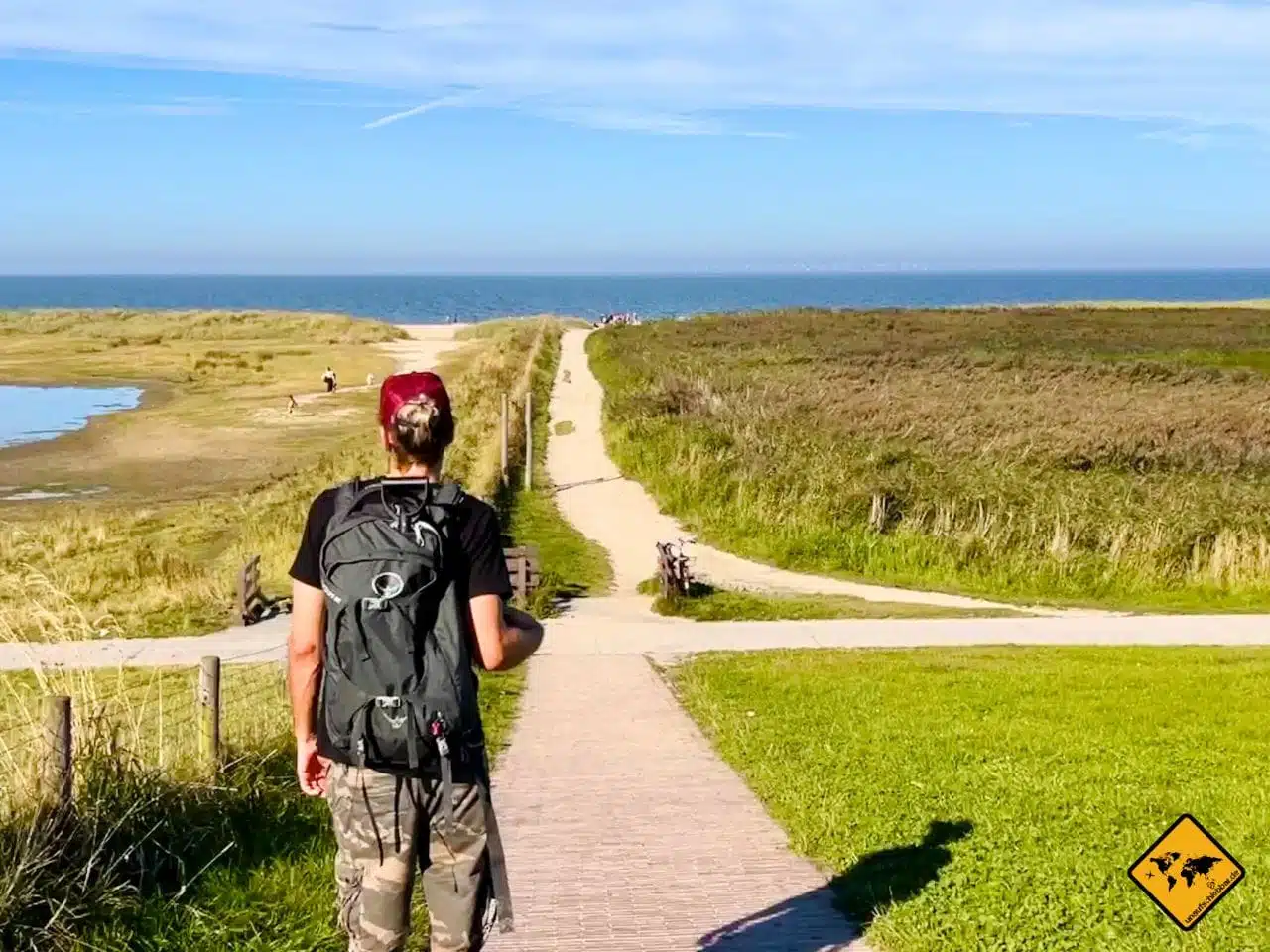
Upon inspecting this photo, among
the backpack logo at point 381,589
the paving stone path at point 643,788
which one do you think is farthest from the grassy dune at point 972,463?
the backpack logo at point 381,589

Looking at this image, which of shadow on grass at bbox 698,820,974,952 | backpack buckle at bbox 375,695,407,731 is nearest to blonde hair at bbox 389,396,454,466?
backpack buckle at bbox 375,695,407,731

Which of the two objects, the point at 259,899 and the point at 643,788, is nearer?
the point at 259,899

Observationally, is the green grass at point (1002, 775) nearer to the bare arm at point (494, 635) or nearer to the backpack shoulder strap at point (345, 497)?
the bare arm at point (494, 635)

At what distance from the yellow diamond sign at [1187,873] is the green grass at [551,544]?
40.2ft

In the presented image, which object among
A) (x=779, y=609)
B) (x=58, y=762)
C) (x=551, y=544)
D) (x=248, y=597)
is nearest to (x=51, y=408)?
(x=551, y=544)

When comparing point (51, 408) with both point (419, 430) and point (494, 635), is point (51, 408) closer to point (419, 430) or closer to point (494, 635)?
point (419, 430)

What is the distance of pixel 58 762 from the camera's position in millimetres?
6039

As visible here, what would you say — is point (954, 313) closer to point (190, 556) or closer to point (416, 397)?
point (190, 556)

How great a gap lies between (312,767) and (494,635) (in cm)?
69

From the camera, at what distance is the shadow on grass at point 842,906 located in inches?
252

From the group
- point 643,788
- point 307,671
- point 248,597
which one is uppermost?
point 307,671

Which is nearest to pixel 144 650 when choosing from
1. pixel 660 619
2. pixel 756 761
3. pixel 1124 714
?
pixel 660 619

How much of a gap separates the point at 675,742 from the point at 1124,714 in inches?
126

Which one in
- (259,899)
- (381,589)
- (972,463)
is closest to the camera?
(381,589)
